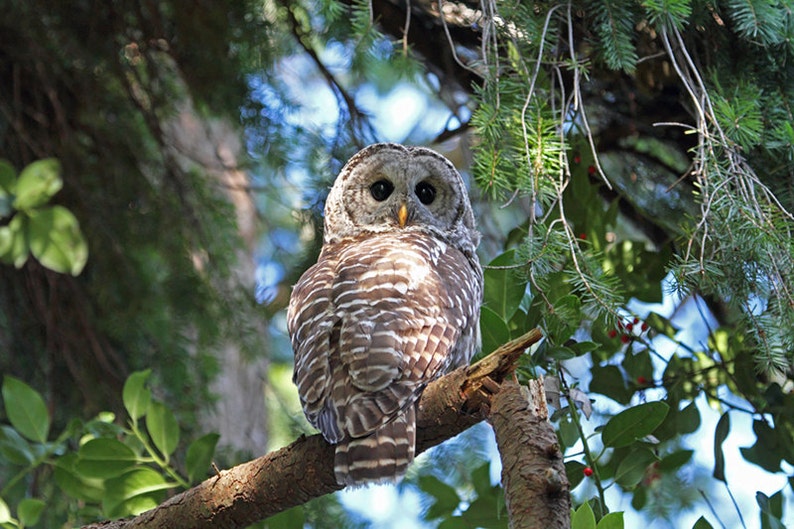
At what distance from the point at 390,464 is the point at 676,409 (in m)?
0.75

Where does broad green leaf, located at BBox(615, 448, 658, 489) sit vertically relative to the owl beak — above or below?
below

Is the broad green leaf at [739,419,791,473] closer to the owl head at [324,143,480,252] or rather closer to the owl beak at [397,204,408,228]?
the owl head at [324,143,480,252]

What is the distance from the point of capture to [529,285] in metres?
1.93

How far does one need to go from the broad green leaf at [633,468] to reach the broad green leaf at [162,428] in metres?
0.90

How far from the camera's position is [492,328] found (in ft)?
5.77

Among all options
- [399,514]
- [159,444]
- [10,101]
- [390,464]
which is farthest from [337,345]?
[399,514]

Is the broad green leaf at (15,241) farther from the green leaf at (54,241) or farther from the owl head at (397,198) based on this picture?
the owl head at (397,198)

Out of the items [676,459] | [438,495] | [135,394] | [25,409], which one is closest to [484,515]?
[438,495]

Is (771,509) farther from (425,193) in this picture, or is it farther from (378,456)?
(425,193)

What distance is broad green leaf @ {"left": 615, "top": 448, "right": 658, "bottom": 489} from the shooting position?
179cm

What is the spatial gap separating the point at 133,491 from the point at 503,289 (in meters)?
0.87

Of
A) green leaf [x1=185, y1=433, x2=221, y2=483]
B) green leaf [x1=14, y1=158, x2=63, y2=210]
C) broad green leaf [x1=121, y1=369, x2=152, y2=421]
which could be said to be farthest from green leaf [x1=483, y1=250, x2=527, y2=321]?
green leaf [x1=14, y1=158, x2=63, y2=210]

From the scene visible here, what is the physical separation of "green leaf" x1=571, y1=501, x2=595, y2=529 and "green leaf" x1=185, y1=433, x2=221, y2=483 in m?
0.83

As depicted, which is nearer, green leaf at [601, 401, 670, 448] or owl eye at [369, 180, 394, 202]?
green leaf at [601, 401, 670, 448]
